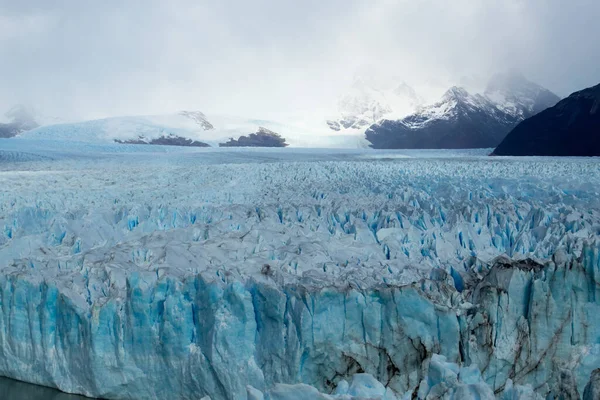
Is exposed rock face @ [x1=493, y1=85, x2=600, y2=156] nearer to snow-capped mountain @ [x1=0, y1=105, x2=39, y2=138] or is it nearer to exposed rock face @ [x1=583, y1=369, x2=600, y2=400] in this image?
exposed rock face @ [x1=583, y1=369, x2=600, y2=400]

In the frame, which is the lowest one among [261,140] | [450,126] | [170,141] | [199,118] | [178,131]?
[170,141]

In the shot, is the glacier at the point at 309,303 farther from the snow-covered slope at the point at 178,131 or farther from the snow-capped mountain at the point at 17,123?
the snow-capped mountain at the point at 17,123

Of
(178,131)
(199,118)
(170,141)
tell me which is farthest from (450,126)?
(170,141)

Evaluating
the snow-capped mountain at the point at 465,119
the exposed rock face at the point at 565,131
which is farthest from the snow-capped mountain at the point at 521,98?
the exposed rock face at the point at 565,131

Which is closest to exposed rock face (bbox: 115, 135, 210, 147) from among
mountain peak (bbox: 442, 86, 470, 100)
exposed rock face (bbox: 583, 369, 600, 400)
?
mountain peak (bbox: 442, 86, 470, 100)

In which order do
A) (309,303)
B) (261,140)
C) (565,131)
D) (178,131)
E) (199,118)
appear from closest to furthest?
(309,303)
(565,131)
(178,131)
(261,140)
(199,118)

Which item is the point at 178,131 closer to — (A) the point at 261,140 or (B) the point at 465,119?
(A) the point at 261,140

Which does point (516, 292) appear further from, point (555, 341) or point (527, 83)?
point (527, 83)
